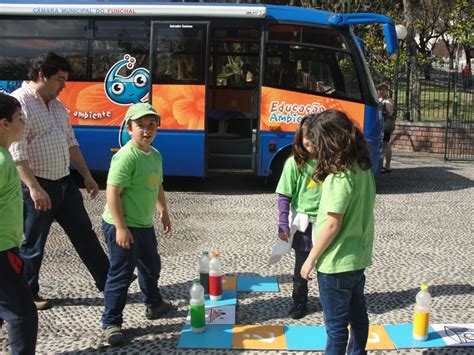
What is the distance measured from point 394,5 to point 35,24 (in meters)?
23.7

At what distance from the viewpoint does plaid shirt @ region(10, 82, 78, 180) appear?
13.7ft

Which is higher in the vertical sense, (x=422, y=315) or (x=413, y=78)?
(x=413, y=78)

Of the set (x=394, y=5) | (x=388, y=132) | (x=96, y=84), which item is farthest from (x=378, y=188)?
(x=394, y=5)

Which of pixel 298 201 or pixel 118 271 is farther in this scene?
pixel 298 201

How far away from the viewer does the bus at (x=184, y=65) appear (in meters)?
8.95

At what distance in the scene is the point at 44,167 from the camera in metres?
4.28

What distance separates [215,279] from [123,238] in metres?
1.03

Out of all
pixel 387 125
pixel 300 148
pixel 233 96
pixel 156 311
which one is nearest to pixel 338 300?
pixel 300 148

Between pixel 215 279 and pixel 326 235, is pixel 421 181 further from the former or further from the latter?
pixel 326 235

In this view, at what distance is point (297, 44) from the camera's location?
8.96m

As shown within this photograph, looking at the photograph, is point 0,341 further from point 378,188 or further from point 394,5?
point 394,5

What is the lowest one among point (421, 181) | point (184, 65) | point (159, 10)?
point (421, 181)

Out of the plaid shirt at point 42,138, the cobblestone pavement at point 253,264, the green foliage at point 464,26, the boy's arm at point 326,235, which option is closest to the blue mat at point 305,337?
the cobblestone pavement at point 253,264

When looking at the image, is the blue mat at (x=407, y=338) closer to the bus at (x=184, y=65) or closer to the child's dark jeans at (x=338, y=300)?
the child's dark jeans at (x=338, y=300)
